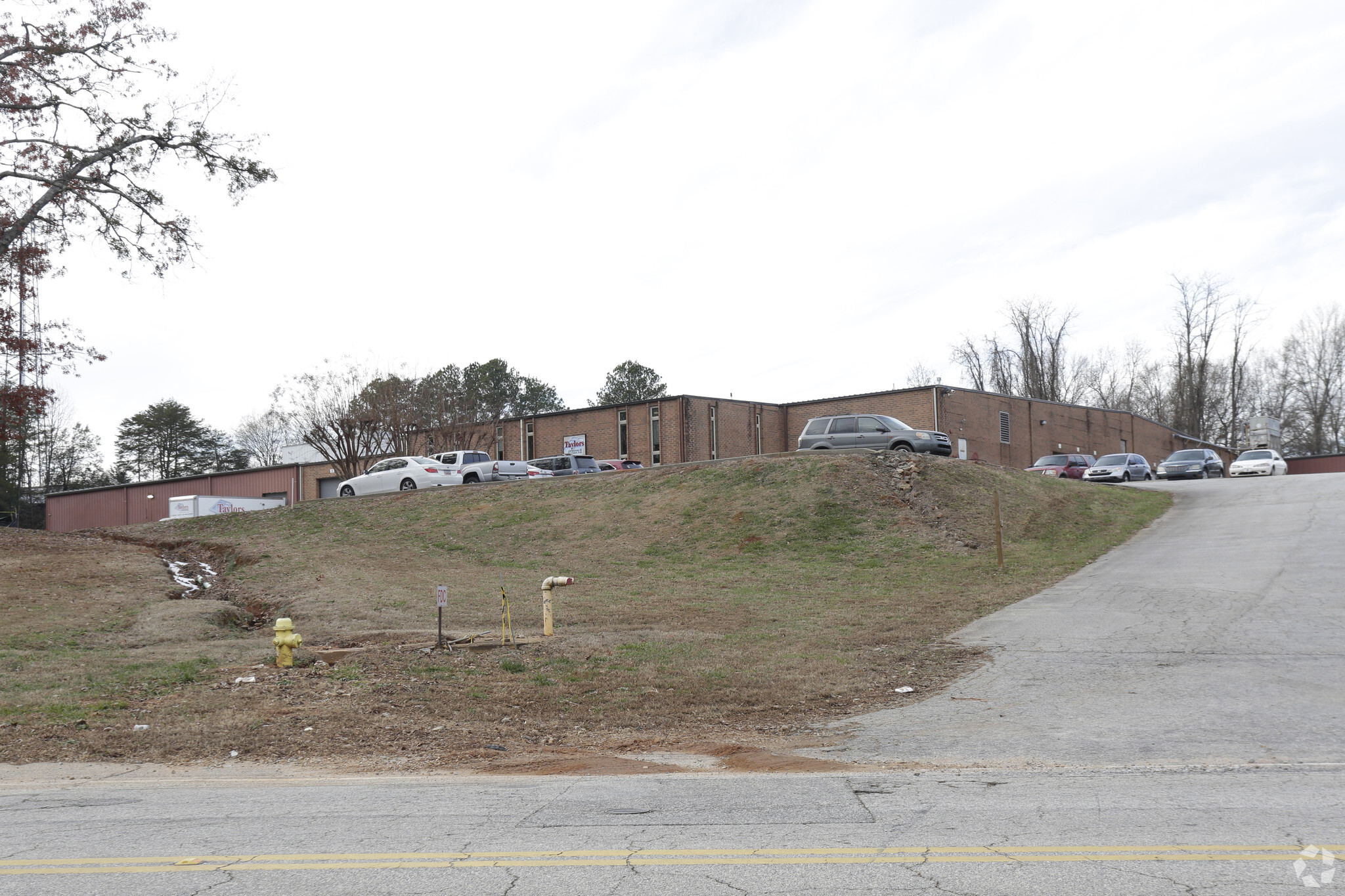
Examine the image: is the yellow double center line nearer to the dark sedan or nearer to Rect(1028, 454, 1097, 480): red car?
Rect(1028, 454, 1097, 480): red car

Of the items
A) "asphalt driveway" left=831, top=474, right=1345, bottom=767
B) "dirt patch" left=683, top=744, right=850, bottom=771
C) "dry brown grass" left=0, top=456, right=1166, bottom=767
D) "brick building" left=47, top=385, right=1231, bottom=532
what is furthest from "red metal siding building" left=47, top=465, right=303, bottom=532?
"dirt patch" left=683, top=744, right=850, bottom=771

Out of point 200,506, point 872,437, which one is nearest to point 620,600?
point 872,437

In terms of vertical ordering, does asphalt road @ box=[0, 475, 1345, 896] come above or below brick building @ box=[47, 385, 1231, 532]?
below

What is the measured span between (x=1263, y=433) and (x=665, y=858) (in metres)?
71.2

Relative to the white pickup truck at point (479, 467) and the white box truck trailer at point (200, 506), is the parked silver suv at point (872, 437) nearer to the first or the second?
the white pickup truck at point (479, 467)

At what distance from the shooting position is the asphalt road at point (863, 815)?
4.72 metres

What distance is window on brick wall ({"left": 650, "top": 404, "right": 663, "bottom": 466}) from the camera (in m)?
50.5

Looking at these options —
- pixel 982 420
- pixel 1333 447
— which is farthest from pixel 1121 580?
pixel 1333 447

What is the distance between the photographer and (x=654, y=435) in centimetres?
5072

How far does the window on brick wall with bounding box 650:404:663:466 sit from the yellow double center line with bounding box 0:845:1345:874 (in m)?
45.2

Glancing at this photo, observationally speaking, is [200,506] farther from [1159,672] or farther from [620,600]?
[1159,672]

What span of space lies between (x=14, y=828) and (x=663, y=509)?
70.7 ft

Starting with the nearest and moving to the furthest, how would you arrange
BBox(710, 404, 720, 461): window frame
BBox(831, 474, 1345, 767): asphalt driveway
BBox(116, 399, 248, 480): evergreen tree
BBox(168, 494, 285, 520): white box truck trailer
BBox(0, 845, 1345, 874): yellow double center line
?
BBox(0, 845, 1345, 874): yellow double center line → BBox(831, 474, 1345, 767): asphalt driveway → BBox(168, 494, 285, 520): white box truck trailer → BBox(710, 404, 720, 461): window frame → BBox(116, 399, 248, 480): evergreen tree

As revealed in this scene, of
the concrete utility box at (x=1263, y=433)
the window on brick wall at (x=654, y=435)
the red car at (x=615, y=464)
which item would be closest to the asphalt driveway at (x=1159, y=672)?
the red car at (x=615, y=464)
